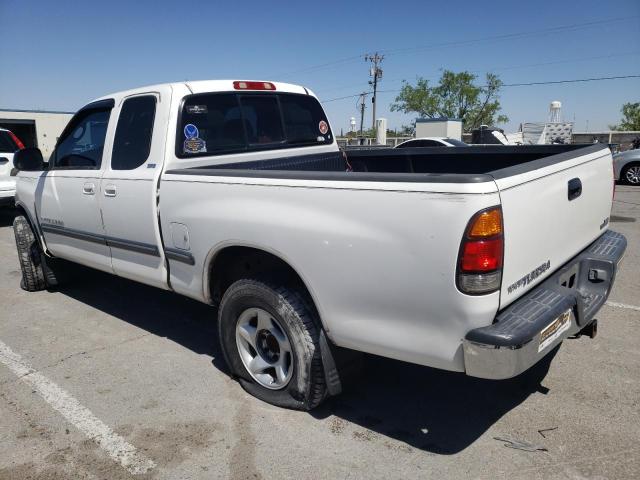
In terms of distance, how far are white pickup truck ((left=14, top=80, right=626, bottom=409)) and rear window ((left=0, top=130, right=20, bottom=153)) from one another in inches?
A: 274

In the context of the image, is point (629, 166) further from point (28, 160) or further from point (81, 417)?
point (81, 417)

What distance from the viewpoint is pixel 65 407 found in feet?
10.8

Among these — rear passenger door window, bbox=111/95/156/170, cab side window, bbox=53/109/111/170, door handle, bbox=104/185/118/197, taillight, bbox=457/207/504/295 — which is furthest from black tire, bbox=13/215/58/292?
taillight, bbox=457/207/504/295

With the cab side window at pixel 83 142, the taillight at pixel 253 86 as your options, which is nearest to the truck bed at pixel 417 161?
the taillight at pixel 253 86

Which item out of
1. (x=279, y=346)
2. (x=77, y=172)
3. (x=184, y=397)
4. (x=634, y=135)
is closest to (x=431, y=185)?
(x=279, y=346)

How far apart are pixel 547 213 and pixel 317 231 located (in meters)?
1.14

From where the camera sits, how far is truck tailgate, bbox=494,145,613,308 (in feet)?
7.53

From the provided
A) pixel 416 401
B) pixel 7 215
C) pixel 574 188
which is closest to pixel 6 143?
pixel 7 215

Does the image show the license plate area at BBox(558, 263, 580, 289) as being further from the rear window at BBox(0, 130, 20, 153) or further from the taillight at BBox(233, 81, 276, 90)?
the rear window at BBox(0, 130, 20, 153)

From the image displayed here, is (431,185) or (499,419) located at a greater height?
(431,185)

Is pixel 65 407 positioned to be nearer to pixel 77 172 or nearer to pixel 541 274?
pixel 77 172

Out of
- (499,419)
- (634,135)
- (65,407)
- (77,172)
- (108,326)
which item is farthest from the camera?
(634,135)

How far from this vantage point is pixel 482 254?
2.19m

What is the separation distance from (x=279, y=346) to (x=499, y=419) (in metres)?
1.35
